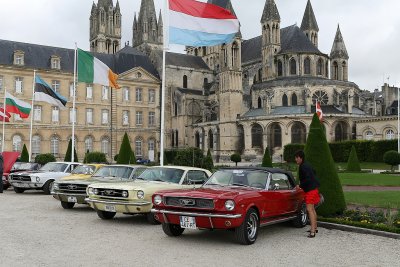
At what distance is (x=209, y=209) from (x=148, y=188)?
287cm

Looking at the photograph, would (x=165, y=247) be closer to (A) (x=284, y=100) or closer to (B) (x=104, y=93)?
(A) (x=284, y=100)

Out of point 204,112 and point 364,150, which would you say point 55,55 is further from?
point 364,150

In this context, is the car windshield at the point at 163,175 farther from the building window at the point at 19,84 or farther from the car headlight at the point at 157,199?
the building window at the point at 19,84

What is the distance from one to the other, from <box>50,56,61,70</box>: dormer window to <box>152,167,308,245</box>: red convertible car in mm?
47961

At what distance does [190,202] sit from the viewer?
8.28m

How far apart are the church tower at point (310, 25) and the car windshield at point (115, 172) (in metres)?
59.1

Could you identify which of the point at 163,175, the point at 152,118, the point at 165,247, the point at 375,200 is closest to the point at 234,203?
the point at 165,247

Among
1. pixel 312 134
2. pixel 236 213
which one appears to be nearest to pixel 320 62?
pixel 312 134

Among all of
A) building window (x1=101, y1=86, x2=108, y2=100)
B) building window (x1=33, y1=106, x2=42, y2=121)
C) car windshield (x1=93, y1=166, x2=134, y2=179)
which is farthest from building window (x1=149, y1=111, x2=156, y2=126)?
car windshield (x1=93, y1=166, x2=134, y2=179)

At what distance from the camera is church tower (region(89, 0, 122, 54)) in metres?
74.4

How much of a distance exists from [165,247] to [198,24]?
9891mm

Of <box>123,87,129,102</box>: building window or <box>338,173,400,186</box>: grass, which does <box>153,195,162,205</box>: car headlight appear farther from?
→ <box>123,87,129,102</box>: building window

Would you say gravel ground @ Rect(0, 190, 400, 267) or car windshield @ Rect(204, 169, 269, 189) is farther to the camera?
car windshield @ Rect(204, 169, 269, 189)

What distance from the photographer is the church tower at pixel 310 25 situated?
6800 centimetres
